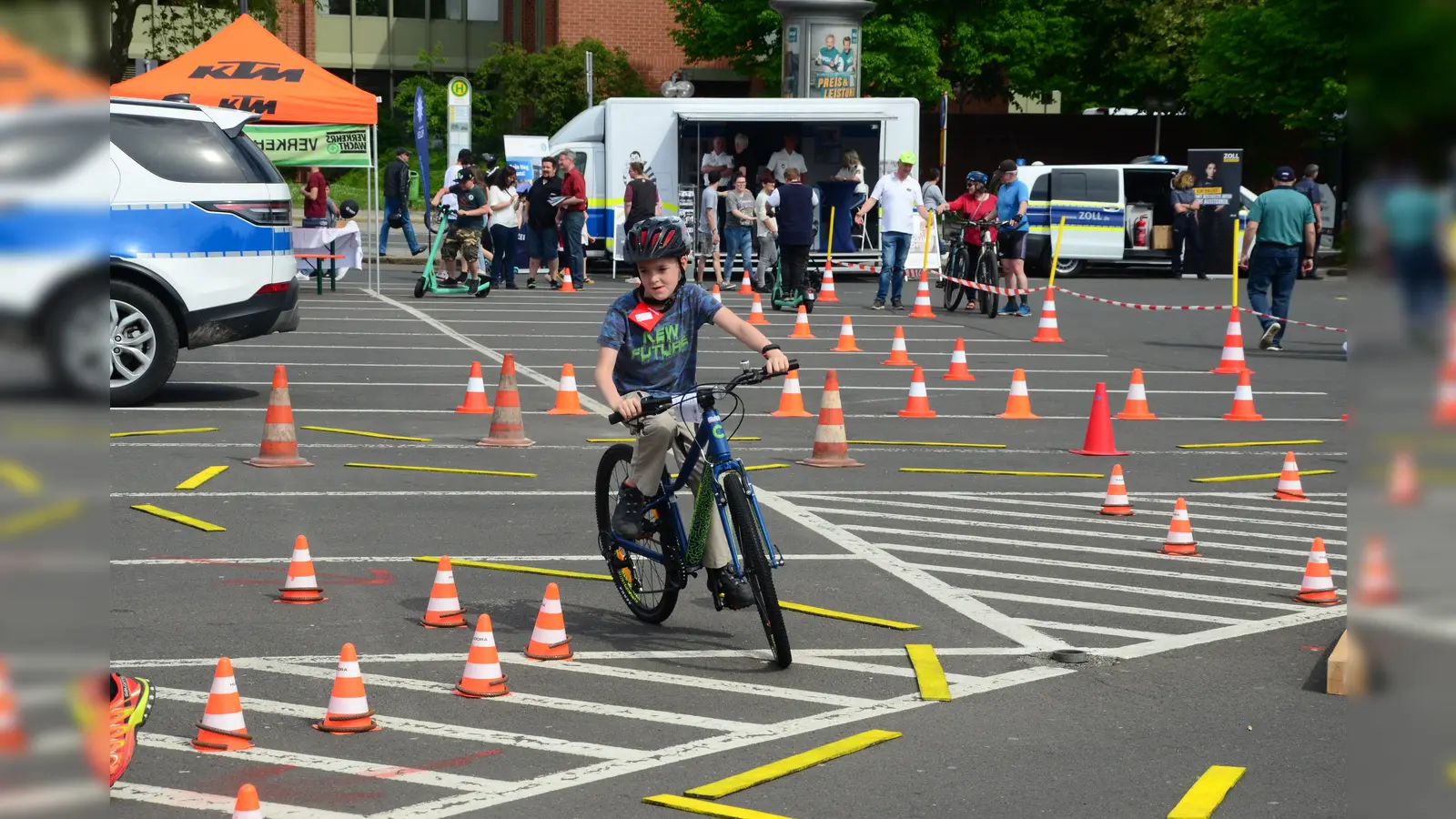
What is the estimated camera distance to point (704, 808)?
5094 millimetres

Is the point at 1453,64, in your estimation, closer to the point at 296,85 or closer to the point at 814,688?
the point at 814,688

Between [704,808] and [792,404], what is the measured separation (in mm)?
9539

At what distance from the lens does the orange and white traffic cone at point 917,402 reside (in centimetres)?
1455

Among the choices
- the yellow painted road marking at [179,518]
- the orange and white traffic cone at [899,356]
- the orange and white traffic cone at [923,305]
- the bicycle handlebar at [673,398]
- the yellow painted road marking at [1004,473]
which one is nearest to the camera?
the bicycle handlebar at [673,398]

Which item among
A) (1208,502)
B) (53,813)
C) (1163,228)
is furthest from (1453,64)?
(1163,228)

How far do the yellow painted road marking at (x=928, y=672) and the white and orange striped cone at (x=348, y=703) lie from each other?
78.9 inches

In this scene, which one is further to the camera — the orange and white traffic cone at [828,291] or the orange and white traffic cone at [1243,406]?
the orange and white traffic cone at [828,291]

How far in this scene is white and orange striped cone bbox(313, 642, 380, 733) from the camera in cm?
575

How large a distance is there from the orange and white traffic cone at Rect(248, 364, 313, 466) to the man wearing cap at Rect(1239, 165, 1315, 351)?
11.8 m

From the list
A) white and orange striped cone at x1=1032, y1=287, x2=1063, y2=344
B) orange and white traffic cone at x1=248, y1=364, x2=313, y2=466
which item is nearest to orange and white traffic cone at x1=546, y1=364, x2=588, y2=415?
orange and white traffic cone at x1=248, y1=364, x2=313, y2=466

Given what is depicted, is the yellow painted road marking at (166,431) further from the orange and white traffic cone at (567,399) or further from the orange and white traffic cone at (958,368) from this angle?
the orange and white traffic cone at (958,368)

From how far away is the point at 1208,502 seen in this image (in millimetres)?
10922

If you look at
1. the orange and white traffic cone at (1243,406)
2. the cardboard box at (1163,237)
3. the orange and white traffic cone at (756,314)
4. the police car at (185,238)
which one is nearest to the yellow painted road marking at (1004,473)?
the orange and white traffic cone at (1243,406)

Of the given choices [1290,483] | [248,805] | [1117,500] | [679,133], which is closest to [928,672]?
[248,805]
